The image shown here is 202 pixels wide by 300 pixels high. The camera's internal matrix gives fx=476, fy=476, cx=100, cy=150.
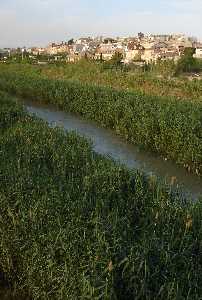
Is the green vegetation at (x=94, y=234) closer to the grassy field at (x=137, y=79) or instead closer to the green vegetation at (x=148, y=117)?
A: the green vegetation at (x=148, y=117)

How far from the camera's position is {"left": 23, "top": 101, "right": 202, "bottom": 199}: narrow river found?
1145 centimetres

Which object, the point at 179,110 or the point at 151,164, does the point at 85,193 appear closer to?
the point at 151,164

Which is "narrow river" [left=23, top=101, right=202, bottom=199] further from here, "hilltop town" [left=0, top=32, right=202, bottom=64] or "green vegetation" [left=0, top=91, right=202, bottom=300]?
"hilltop town" [left=0, top=32, right=202, bottom=64]

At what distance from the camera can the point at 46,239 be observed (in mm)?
5871

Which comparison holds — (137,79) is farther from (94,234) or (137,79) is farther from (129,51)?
(129,51)

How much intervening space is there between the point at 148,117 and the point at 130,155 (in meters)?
1.53

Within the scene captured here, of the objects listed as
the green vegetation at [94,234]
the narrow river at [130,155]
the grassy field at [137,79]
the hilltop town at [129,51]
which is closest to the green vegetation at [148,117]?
the narrow river at [130,155]

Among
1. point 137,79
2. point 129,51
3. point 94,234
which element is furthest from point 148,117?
point 129,51

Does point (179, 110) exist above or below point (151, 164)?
above

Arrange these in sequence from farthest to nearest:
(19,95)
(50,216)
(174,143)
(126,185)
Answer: (19,95) < (174,143) < (126,185) < (50,216)

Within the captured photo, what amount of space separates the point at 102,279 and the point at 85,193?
6.54 ft

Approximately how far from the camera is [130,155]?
1473 cm

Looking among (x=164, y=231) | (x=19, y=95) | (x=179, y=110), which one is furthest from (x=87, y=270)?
(x=19, y=95)

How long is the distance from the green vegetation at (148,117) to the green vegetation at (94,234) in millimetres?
4715
